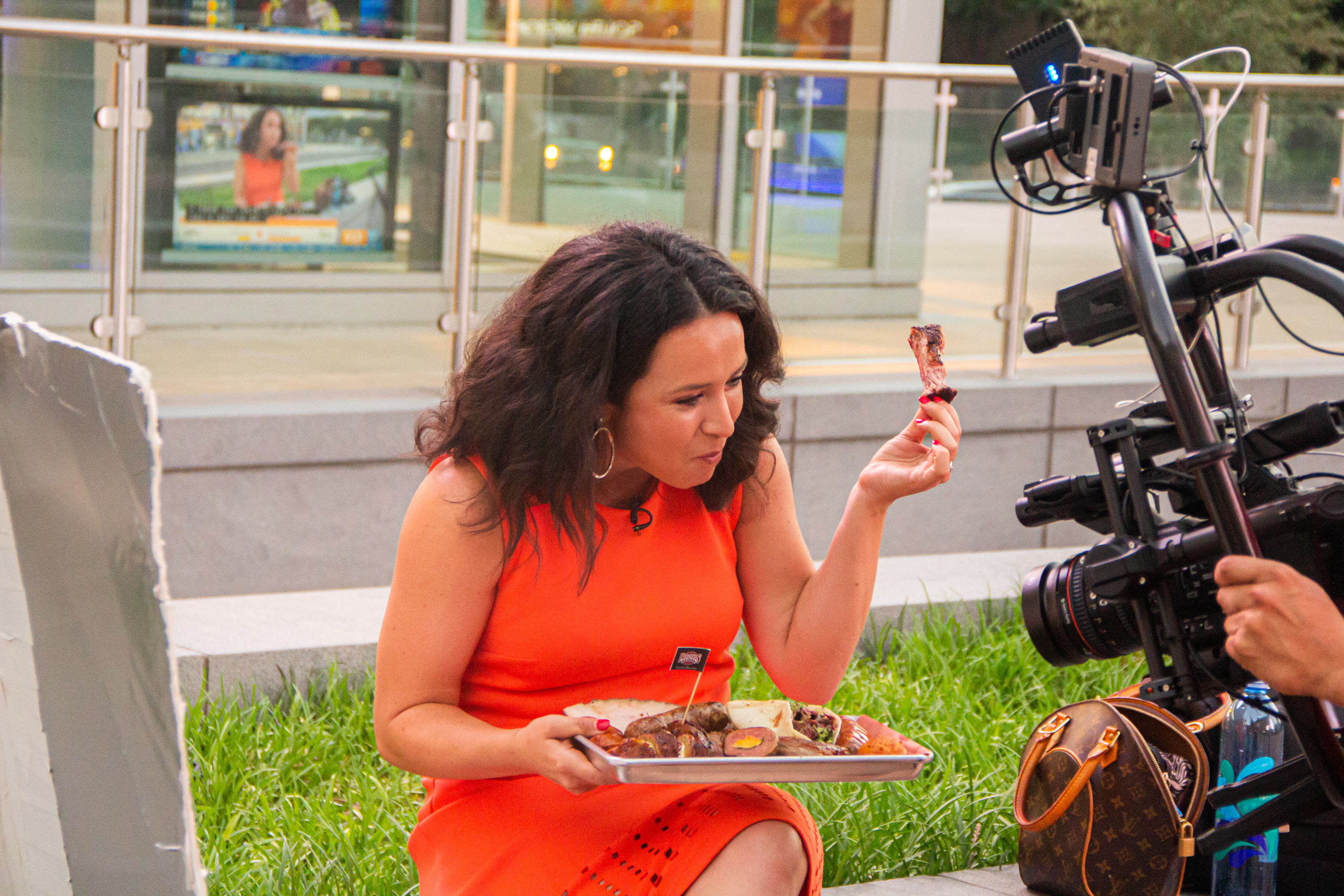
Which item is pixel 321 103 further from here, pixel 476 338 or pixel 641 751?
pixel 641 751

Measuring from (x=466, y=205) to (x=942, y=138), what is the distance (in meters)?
1.98

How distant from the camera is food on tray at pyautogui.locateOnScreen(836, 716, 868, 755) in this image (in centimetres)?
206

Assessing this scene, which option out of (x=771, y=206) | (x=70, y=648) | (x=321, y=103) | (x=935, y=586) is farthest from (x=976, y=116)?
(x=70, y=648)

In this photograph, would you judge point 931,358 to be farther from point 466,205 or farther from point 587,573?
point 466,205

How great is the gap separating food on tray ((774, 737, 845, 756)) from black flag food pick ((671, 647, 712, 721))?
21 centimetres

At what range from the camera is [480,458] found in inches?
84.8

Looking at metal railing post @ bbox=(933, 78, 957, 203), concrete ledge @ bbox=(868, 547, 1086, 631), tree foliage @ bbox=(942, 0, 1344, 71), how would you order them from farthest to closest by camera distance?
tree foliage @ bbox=(942, 0, 1344, 71) → metal railing post @ bbox=(933, 78, 957, 203) → concrete ledge @ bbox=(868, 547, 1086, 631)

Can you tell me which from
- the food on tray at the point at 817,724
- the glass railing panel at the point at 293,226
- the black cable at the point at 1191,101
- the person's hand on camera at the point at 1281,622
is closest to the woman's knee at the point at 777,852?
the food on tray at the point at 817,724

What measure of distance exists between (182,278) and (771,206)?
218cm

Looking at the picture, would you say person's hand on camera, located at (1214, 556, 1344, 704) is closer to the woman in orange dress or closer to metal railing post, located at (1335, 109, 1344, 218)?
the woman in orange dress

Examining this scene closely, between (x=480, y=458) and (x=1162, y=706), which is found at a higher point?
(x=480, y=458)

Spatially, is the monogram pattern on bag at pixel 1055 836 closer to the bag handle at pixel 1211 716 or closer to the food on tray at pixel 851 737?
the bag handle at pixel 1211 716

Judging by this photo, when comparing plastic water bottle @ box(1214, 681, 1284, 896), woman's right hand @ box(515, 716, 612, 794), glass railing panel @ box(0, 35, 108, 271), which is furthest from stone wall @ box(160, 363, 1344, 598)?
woman's right hand @ box(515, 716, 612, 794)

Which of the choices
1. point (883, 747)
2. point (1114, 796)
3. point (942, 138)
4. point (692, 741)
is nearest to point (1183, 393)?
point (883, 747)
